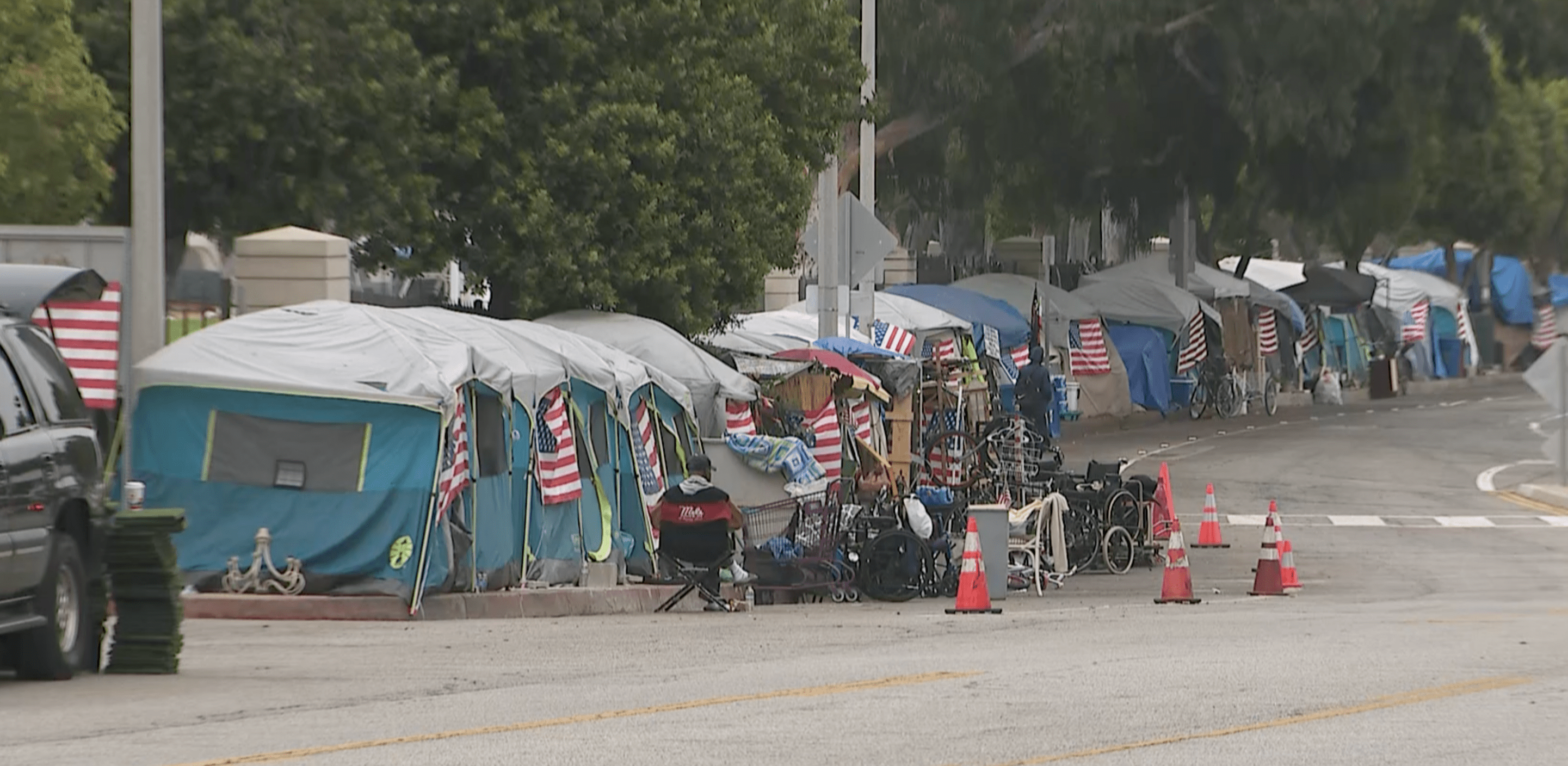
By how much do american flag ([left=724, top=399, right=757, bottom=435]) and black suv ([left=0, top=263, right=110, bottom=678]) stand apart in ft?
38.8

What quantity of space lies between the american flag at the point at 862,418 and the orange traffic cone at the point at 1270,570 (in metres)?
6.74

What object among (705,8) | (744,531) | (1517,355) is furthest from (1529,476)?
→ (1517,355)

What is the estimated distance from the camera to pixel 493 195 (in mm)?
28453

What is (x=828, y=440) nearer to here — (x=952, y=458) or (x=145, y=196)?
(x=952, y=458)

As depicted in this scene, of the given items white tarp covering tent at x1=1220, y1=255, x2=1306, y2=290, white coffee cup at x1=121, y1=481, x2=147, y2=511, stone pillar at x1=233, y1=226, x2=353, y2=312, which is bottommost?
white coffee cup at x1=121, y1=481, x2=147, y2=511

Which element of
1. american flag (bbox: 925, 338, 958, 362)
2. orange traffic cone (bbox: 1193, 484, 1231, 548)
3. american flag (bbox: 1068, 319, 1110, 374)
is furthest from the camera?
american flag (bbox: 1068, 319, 1110, 374)

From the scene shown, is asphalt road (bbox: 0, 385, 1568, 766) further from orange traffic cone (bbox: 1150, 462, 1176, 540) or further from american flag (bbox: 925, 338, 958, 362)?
american flag (bbox: 925, 338, 958, 362)

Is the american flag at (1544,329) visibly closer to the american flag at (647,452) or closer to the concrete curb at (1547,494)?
the concrete curb at (1547,494)

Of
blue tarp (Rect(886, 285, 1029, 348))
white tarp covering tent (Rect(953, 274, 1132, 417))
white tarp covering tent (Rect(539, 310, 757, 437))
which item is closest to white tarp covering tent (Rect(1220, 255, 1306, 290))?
white tarp covering tent (Rect(953, 274, 1132, 417))

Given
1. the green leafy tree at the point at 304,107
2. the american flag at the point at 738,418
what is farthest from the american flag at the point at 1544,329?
the green leafy tree at the point at 304,107

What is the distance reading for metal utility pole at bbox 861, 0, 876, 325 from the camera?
3516 cm

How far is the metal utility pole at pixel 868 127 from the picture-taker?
35156 millimetres

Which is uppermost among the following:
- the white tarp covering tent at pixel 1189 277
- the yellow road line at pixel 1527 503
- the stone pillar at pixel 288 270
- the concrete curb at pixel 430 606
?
the white tarp covering tent at pixel 1189 277

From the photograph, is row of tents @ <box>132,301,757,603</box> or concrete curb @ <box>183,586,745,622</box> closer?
concrete curb @ <box>183,586,745,622</box>
